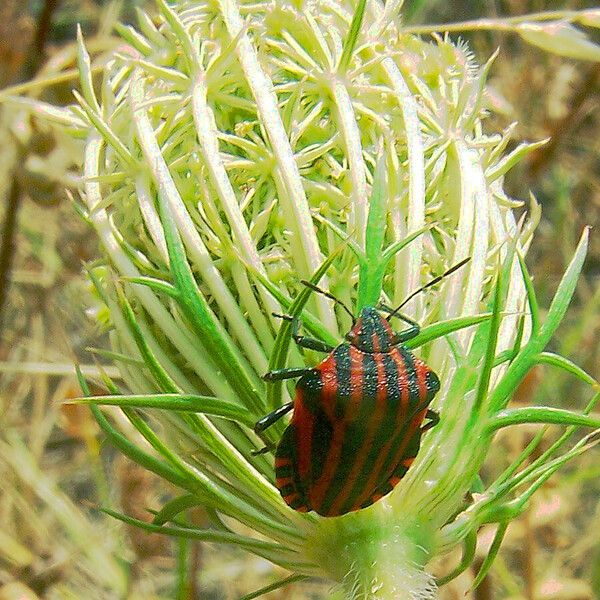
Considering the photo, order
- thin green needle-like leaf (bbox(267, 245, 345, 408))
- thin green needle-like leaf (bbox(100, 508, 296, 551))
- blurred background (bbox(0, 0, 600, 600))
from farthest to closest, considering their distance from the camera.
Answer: blurred background (bbox(0, 0, 600, 600)) < thin green needle-like leaf (bbox(100, 508, 296, 551)) < thin green needle-like leaf (bbox(267, 245, 345, 408))

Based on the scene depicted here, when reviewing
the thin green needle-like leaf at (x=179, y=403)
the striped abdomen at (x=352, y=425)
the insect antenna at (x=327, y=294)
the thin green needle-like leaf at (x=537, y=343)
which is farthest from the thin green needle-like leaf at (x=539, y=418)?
the thin green needle-like leaf at (x=179, y=403)

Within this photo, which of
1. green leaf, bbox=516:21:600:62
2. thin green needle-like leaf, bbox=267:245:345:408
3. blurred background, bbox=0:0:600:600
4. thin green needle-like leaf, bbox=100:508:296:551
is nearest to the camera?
thin green needle-like leaf, bbox=267:245:345:408

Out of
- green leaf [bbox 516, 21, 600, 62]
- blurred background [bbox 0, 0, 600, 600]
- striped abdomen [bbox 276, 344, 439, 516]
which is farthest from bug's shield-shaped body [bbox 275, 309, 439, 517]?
green leaf [bbox 516, 21, 600, 62]

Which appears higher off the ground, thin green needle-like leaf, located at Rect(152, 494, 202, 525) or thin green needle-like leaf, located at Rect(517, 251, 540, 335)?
thin green needle-like leaf, located at Rect(517, 251, 540, 335)

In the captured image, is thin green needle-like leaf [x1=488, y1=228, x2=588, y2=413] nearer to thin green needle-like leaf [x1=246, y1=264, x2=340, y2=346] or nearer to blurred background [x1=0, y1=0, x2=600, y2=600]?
thin green needle-like leaf [x1=246, y1=264, x2=340, y2=346]

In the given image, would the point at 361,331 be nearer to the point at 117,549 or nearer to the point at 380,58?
the point at 380,58

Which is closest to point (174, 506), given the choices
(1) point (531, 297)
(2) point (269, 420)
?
(2) point (269, 420)

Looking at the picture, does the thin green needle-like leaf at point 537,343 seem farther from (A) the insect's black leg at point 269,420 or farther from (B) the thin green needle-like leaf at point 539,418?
(A) the insect's black leg at point 269,420

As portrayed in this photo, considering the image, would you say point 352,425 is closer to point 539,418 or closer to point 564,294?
point 539,418
